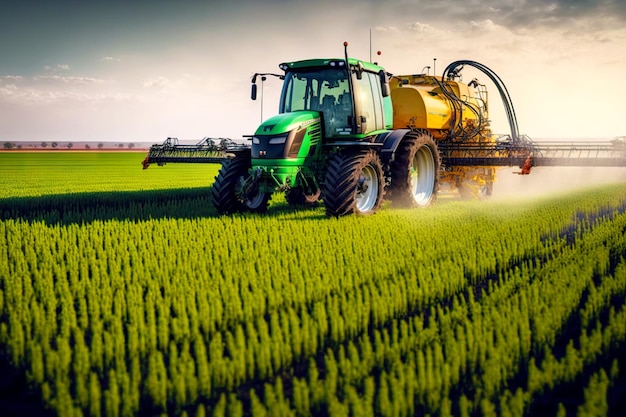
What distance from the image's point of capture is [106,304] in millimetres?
5496

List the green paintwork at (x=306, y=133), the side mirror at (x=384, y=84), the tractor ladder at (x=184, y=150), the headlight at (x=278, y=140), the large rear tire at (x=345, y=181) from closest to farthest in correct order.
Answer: the large rear tire at (x=345, y=181) → the headlight at (x=278, y=140) → the green paintwork at (x=306, y=133) → the side mirror at (x=384, y=84) → the tractor ladder at (x=184, y=150)

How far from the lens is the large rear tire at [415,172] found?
1152 cm

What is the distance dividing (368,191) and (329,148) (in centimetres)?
110

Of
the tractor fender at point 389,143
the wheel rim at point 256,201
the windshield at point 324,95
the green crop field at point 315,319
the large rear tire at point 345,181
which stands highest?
the windshield at point 324,95

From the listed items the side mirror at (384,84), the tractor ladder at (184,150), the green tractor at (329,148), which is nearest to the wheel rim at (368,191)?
the green tractor at (329,148)

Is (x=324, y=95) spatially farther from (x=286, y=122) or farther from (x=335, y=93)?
(x=286, y=122)

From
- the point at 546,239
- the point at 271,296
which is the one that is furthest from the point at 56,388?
the point at 546,239

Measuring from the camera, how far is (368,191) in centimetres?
1130

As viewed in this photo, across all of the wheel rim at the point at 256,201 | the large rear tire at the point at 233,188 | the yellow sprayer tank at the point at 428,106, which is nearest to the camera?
the large rear tire at the point at 233,188

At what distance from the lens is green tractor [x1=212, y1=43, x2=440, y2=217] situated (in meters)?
10.2

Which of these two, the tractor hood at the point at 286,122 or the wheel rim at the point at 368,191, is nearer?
the tractor hood at the point at 286,122

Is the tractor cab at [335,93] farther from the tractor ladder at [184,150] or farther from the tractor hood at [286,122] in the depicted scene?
the tractor ladder at [184,150]

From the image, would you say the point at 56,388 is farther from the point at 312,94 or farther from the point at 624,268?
the point at 312,94

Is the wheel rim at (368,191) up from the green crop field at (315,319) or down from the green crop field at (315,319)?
up
